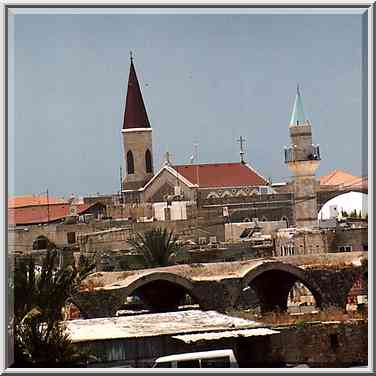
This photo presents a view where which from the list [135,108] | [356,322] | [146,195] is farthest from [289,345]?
[135,108]

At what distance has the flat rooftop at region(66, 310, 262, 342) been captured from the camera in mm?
6055

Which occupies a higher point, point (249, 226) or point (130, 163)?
point (130, 163)

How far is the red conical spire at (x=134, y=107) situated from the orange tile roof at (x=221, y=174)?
1.26 feet

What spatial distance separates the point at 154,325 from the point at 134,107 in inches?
55.2

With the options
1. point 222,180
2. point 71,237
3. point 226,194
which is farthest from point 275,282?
point 71,237

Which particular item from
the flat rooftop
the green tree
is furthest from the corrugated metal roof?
the green tree

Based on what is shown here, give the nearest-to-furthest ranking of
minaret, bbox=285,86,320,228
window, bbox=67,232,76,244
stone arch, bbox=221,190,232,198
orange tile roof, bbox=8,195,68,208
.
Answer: orange tile roof, bbox=8,195,68,208
minaret, bbox=285,86,320,228
window, bbox=67,232,76,244
stone arch, bbox=221,190,232,198

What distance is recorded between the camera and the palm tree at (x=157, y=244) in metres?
6.18

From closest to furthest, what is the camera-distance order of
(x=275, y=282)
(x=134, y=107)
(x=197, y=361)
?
(x=197, y=361), (x=134, y=107), (x=275, y=282)

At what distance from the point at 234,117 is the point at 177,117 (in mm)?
366

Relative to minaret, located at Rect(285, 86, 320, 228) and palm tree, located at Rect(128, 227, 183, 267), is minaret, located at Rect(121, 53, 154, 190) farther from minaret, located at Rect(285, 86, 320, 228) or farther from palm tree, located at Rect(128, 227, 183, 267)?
minaret, located at Rect(285, 86, 320, 228)

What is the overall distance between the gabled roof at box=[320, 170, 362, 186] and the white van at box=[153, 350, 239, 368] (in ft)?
4.12

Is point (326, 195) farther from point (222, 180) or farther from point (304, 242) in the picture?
point (222, 180)

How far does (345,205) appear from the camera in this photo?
239 inches
